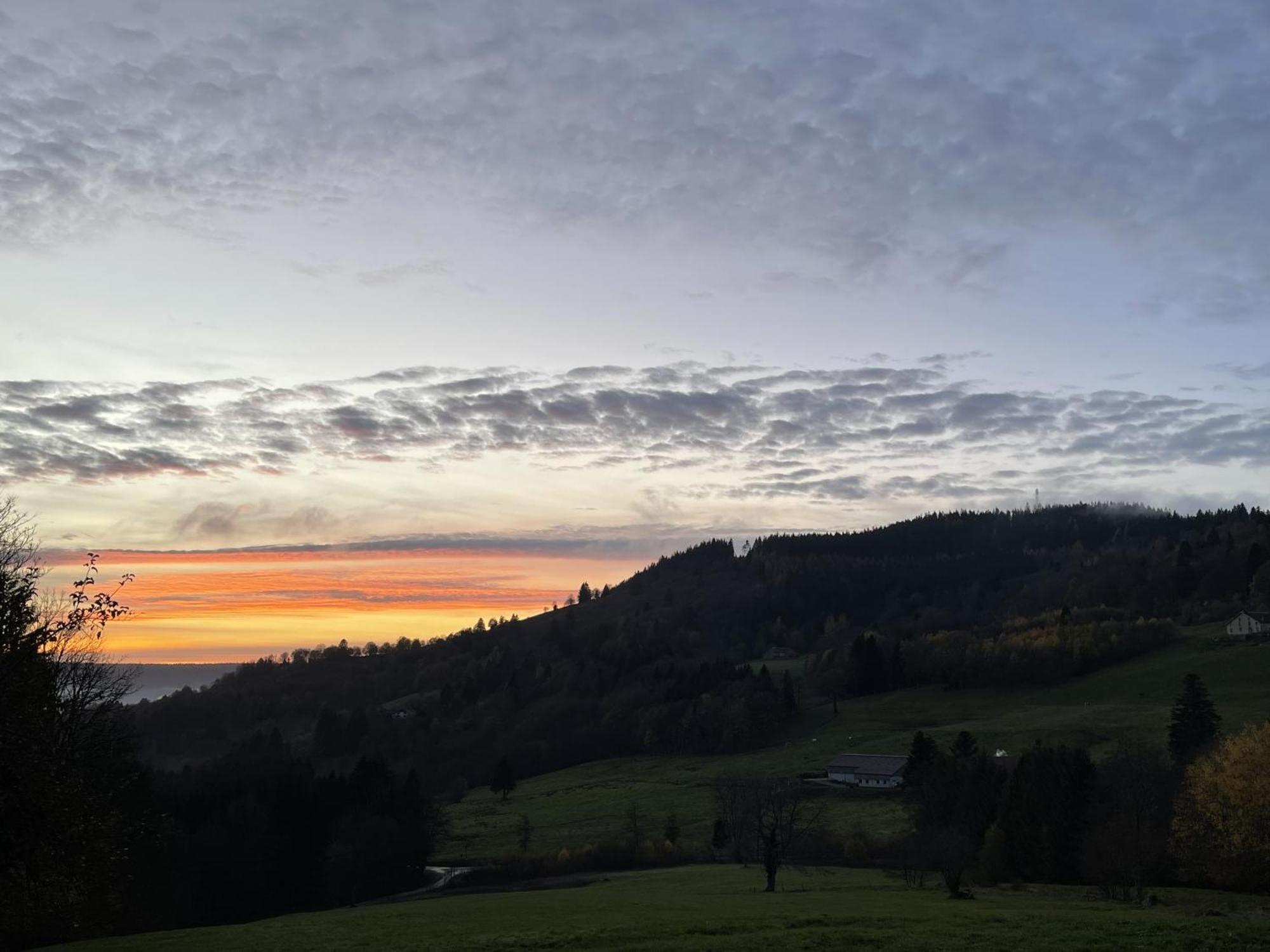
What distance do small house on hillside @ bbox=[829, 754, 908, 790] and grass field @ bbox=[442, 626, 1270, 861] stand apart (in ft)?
17.3

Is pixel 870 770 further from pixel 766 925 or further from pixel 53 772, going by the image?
pixel 53 772

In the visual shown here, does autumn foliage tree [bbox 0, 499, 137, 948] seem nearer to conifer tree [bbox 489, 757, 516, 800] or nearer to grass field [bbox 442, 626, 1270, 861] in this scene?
grass field [bbox 442, 626, 1270, 861]

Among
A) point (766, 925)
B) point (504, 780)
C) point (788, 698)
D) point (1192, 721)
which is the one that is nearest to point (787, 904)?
point (766, 925)

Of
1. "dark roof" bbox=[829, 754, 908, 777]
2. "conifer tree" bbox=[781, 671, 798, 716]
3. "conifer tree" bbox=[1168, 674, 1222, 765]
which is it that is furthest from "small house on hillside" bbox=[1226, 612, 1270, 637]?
"conifer tree" bbox=[781, 671, 798, 716]

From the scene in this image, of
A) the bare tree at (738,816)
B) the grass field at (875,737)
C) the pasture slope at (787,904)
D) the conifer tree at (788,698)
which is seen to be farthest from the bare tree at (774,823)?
the conifer tree at (788,698)

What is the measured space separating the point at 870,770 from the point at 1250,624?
84835mm

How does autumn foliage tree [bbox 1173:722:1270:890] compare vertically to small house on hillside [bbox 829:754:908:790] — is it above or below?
above

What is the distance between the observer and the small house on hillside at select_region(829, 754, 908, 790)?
12456cm

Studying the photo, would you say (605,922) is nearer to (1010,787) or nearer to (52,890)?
(52,890)

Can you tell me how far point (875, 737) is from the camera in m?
150

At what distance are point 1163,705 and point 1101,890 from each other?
94.4 meters

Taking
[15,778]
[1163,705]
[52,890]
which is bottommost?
[1163,705]

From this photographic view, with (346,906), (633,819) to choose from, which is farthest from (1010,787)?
(346,906)

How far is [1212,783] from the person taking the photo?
5866 cm
